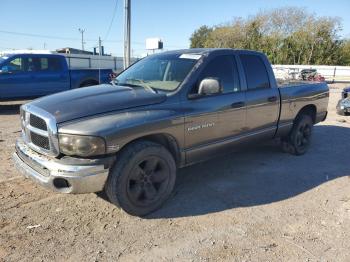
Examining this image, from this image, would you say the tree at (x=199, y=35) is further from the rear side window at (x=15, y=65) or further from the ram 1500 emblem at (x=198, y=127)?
the ram 1500 emblem at (x=198, y=127)

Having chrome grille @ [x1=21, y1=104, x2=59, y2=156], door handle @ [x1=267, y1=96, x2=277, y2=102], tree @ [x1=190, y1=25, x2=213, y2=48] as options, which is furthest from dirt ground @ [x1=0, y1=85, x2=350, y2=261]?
tree @ [x1=190, y1=25, x2=213, y2=48]

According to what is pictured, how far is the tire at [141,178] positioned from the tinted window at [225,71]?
1283 mm

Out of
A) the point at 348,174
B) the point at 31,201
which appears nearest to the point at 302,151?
the point at 348,174

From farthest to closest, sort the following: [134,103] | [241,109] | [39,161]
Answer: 1. [241,109]
2. [134,103]
3. [39,161]

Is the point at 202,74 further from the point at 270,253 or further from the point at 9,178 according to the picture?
the point at 9,178

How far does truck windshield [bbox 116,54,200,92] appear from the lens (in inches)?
172

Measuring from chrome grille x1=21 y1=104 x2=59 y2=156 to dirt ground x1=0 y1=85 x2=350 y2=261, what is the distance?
2.65 ft

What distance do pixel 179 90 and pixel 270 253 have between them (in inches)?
80.9

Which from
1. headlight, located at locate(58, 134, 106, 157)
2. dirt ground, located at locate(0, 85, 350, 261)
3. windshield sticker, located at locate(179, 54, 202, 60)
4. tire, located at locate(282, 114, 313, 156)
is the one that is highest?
windshield sticker, located at locate(179, 54, 202, 60)

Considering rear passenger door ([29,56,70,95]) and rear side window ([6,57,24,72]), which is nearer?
rear side window ([6,57,24,72])

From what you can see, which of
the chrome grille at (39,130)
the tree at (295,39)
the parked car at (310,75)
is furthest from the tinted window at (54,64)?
the tree at (295,39)

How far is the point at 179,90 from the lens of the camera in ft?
13.7

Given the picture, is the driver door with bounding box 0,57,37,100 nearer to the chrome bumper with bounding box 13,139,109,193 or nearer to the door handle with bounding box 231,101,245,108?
the chrome bumper with bounding box 13,139,109,193

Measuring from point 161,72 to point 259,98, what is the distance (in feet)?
5.15
